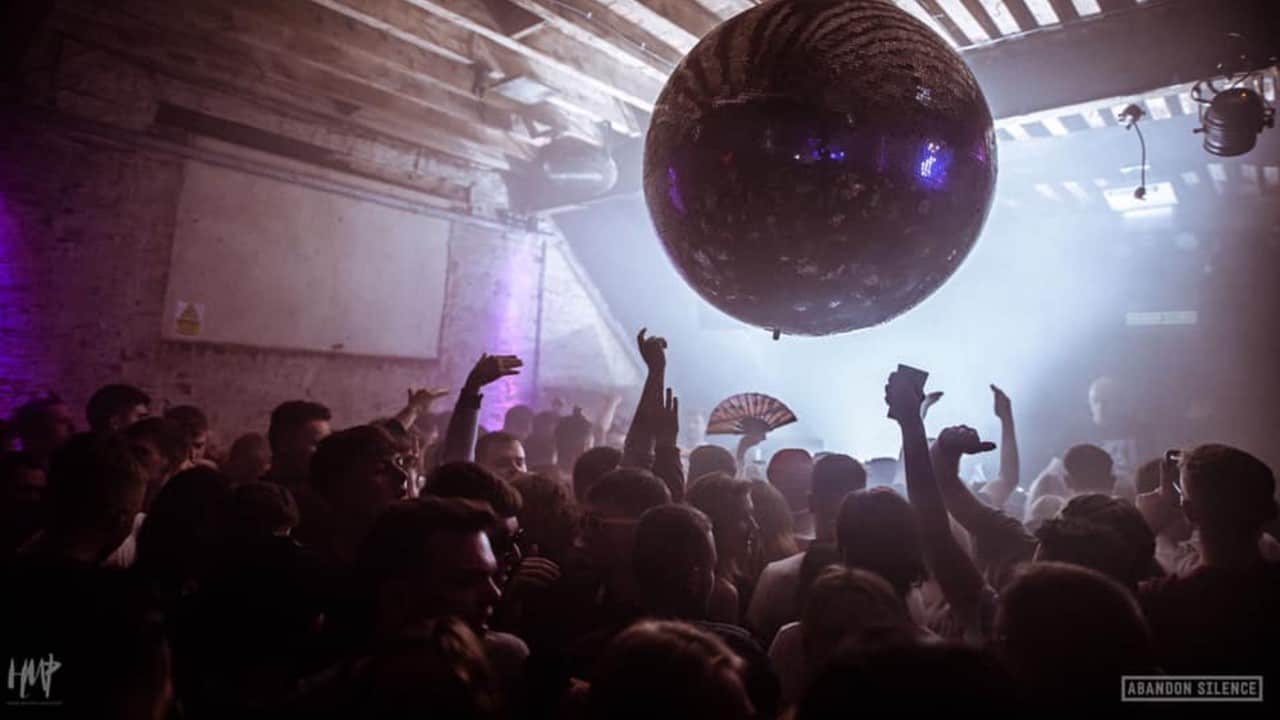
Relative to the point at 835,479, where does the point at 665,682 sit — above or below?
below

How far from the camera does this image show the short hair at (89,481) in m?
2.28

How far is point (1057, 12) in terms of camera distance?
4.25m

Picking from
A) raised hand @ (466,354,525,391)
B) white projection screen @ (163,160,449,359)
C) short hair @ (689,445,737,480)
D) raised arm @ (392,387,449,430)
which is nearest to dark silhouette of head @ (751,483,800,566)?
short hair @ (689,445,737,480)

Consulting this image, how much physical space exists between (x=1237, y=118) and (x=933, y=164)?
419 centimetres

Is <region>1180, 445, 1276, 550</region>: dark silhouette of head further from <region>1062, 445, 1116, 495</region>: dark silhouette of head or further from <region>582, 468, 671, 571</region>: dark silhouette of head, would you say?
<region>1062, 445, 1116, 495</region>: dark silhouette of head

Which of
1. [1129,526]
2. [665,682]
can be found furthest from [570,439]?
[665,682]

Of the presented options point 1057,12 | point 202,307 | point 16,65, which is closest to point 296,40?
point 16,65

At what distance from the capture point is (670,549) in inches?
84.0

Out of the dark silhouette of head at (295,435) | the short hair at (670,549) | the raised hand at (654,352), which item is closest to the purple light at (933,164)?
the short hair at (670,549)

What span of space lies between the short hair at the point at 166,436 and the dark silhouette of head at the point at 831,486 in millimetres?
3706

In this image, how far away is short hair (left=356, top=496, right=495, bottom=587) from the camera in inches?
74.8

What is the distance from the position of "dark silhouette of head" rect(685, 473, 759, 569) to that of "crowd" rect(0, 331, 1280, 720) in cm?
1

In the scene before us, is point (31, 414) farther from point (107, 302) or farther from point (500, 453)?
point (500, 453)

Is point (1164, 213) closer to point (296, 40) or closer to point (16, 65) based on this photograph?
point (296, 40)
